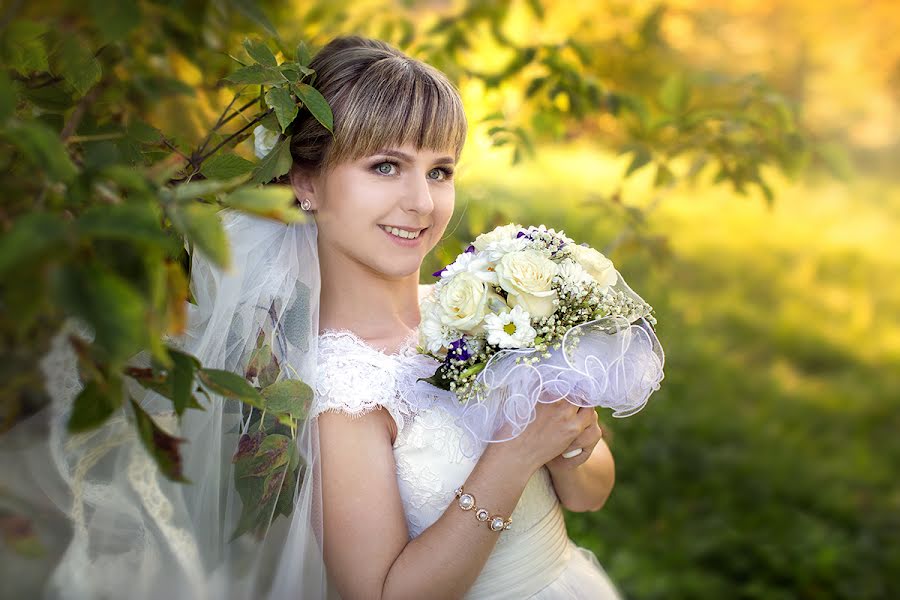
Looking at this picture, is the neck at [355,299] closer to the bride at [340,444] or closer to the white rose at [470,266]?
the bride at [340,444]

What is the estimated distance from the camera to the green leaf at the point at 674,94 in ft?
9.54

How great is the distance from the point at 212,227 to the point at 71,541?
106 cm

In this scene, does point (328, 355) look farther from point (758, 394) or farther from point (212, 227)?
point (758, 394)

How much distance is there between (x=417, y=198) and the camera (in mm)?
2049

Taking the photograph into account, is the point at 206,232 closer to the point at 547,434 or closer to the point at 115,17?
the point at 115,17

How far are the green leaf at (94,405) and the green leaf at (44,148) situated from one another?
12.1 inches

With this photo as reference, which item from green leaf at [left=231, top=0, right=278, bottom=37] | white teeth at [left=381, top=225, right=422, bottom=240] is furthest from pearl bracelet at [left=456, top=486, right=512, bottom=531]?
green leaf at [left=231, top=0, right=278, bottom=37]

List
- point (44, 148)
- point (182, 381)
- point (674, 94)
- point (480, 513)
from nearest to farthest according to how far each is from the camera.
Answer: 1. point (44, 148)
2. point (182, 381)
3. point (480, 513)
4. point (674, 94)

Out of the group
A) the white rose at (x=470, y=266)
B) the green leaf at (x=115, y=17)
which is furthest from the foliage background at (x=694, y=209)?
the white rose at (x=470, y=266)

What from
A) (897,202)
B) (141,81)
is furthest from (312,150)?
(897,202)

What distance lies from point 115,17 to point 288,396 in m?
0.86

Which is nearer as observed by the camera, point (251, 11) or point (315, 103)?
point (251, 11)

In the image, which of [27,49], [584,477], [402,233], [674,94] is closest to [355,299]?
[402,233]

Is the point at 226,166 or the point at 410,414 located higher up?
the point at 226,166
